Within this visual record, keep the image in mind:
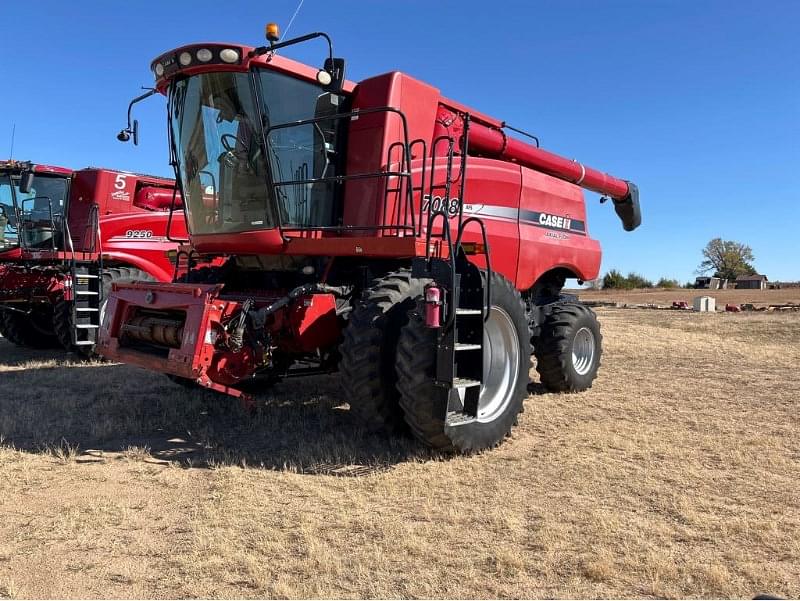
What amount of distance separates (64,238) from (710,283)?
57.7 metres

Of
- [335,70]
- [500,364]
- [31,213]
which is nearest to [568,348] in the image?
[500,364]

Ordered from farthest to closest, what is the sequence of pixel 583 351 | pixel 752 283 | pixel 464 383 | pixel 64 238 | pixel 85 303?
pixel 752 283, pixel 64 238, pixel 85 303, pixel 583 351, pixel 464 383

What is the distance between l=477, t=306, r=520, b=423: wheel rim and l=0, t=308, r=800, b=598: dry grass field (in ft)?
1.16

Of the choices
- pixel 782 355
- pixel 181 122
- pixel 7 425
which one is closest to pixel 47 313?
pixel 7 425

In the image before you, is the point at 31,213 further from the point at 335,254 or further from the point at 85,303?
the point at 335,254

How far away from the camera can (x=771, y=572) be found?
8.99 ft

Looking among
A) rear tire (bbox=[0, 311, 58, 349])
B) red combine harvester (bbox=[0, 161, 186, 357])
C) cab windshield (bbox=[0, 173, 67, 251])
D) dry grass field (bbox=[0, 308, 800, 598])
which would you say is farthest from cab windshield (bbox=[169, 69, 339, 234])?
rear tire (bbox=[0, 311, 58, 349])

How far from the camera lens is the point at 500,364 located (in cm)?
503

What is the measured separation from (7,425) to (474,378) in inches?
153

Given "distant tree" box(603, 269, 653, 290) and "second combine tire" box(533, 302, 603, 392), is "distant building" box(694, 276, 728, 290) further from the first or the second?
"second combine tire" box(533, 302, 603, 392)

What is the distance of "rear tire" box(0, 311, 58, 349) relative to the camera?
1055 centimetres

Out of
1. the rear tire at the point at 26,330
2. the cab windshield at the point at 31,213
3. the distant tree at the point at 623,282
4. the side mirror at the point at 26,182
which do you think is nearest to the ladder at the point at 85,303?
the side mirror at the point at 26,182

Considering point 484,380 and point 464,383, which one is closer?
point 464,383

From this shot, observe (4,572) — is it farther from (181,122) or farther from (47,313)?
(47,313)
